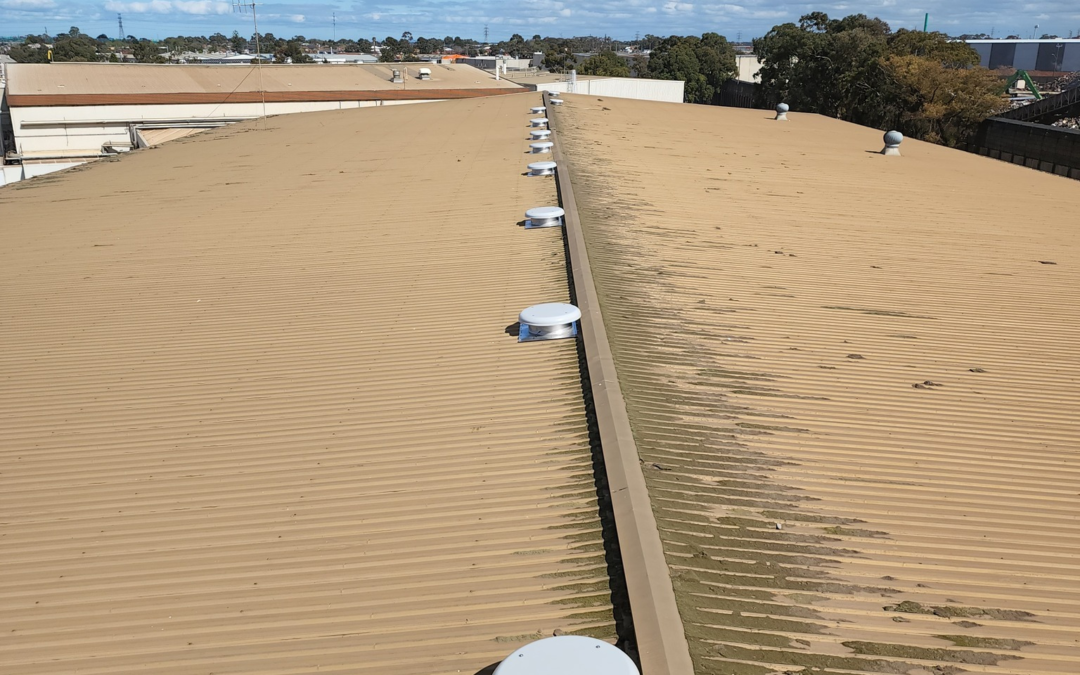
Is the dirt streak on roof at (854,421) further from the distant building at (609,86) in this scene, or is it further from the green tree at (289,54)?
the green tree at (289,54)

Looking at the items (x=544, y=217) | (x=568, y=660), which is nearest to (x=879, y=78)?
(x=544, y=217)

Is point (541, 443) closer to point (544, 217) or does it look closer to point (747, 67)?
point (544, 217)

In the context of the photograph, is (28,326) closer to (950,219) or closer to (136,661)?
(136,661)

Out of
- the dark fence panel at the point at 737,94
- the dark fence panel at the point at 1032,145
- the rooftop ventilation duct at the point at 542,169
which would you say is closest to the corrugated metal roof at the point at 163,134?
the rooftop ventilation duct at the point at 542,169

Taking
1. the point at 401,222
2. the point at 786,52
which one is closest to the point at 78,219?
the point at 401,222

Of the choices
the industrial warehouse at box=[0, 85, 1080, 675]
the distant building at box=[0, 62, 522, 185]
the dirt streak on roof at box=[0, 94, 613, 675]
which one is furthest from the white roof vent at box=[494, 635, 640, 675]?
the distant building at box=[0, 62, 522, 185]

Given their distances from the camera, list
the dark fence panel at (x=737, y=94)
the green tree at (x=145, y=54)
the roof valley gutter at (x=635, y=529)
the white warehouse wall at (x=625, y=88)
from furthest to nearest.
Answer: the green tree at (x=145, y=54) < the dark fence panel at (x=737, y=94) < the white warehouse wall at (x=625, y=88) < the roof valley gutter at (x=635, y=529)
